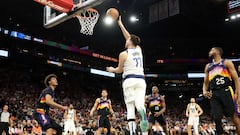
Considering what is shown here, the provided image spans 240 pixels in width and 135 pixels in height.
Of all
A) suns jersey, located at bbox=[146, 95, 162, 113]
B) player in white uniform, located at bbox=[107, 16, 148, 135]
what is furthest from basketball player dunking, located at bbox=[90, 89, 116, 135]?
player in white uniform, located at bbox=[107, 16, 148, 135]

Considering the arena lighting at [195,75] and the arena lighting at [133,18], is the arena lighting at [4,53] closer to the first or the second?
the arena lighting at [133,18]

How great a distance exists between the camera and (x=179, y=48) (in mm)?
40219

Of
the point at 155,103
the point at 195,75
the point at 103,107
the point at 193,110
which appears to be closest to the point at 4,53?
the point at 103,107

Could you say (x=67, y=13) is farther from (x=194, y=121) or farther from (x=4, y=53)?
(x=4, y=53)

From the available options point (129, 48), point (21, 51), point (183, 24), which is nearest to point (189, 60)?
point (183, 24)

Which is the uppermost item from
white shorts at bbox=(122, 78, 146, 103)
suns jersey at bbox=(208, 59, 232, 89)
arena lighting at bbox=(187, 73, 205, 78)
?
arena lighting at bbox=(187, 73, 205, 78)

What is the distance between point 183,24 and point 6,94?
711 inches

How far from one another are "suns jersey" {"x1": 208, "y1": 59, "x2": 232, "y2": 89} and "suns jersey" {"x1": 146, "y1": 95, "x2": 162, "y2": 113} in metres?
4.04

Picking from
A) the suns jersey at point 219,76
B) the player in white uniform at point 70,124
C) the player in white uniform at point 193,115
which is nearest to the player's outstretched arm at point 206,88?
the suns jersey at point 219,76

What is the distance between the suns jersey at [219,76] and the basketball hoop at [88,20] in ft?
21.4

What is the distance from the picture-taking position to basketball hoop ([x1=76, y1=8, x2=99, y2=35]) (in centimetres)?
1198

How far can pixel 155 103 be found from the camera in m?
10.4

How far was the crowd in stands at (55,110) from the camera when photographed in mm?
18942

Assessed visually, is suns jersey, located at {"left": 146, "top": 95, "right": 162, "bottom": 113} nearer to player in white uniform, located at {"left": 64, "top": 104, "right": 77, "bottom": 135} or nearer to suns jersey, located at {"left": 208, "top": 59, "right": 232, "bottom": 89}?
suns jersey, located at {"left": 208, "top": 59, "right": 232, "bottom": 89}
